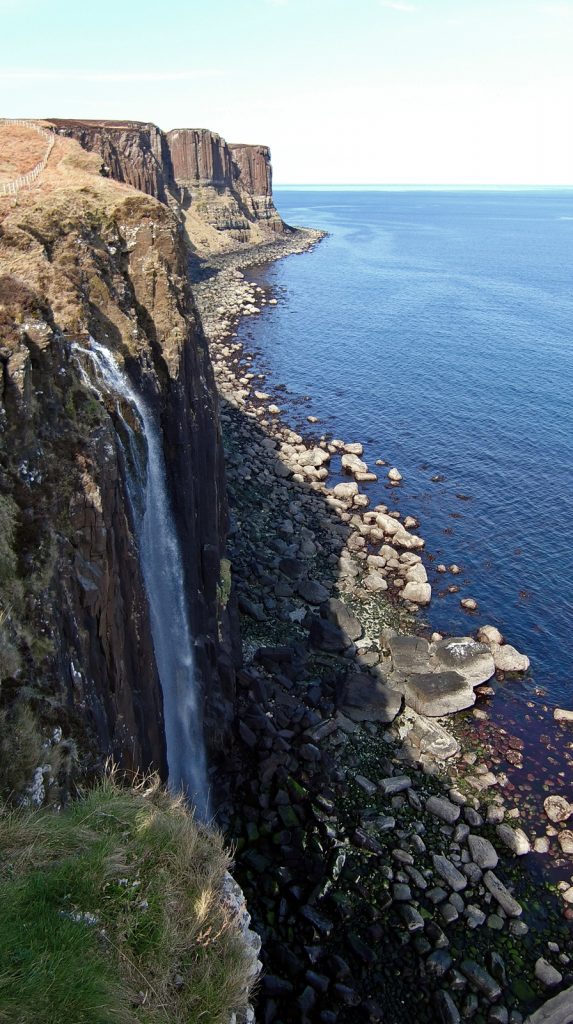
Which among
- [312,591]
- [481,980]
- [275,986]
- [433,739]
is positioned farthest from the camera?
[312,591]

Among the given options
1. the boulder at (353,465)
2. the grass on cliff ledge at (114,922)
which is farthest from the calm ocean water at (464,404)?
the grass on cliff ledge at (114,922)

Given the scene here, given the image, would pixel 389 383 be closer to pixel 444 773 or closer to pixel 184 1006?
pixel 444 773

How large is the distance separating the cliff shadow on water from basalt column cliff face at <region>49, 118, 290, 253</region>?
318 feet

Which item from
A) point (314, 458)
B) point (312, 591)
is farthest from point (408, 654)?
point (314, 458)

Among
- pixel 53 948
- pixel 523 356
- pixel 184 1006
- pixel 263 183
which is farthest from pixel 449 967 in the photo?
pixel 263 183

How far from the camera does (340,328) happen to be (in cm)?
10412

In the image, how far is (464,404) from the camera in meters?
74.9

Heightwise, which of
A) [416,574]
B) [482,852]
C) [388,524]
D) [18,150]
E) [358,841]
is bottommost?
[482,852]

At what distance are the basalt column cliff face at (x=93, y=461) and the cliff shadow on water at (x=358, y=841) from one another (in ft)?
14.4

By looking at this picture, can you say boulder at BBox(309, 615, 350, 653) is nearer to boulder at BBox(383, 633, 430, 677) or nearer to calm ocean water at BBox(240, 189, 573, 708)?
boulder at BBox(383, 633, 430, 677)

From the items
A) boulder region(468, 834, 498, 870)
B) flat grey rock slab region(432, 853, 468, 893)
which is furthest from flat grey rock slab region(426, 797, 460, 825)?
flat grey rock slab region(432, 853, 468, 893)

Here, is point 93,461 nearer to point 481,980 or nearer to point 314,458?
point 481,980

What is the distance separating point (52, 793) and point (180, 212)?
154851 mm

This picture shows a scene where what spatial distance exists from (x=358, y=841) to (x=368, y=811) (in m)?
1.77
